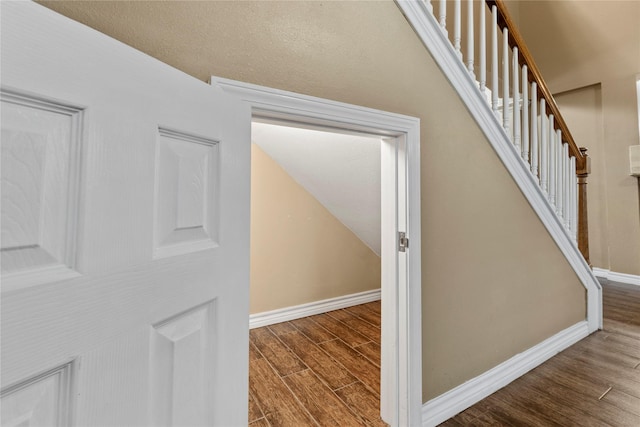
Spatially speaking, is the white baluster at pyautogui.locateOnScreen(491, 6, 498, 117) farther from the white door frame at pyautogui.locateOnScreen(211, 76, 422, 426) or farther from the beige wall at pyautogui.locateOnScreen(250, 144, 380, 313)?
the beige wall at pyautogui.locateOnScreen(250, 144, 380, 313)

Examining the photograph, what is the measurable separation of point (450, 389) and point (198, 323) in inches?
52.1

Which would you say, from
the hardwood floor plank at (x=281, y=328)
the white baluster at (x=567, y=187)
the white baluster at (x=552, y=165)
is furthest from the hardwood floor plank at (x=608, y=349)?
the hardwood floor plank at (x=281, y=328)

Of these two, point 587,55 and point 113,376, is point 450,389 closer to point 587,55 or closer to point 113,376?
point 113,376

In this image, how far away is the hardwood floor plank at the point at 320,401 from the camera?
1358 millimetres

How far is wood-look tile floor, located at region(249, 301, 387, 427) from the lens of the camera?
1395mm

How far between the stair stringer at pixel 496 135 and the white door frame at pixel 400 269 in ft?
1.30

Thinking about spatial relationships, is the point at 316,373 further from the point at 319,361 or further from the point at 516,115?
the point at 516,115

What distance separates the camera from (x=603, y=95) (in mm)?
3594

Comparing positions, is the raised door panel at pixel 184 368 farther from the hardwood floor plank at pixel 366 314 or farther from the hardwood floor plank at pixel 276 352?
the hardwood floor plank at pixel 366 314

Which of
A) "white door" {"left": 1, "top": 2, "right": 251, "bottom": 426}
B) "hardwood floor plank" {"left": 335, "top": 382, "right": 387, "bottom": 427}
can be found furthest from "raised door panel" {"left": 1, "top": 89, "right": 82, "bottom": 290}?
"hardwood floor plank" {"left": 335, "top": 382, "right": 387, "bottom": 427}

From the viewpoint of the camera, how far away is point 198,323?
64 cm

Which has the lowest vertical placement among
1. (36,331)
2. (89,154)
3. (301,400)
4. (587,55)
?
(301,400)

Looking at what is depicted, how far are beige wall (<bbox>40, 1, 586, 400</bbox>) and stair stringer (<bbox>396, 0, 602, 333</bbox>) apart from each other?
0.16 feet

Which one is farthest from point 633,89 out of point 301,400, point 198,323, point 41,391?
point 41,391
